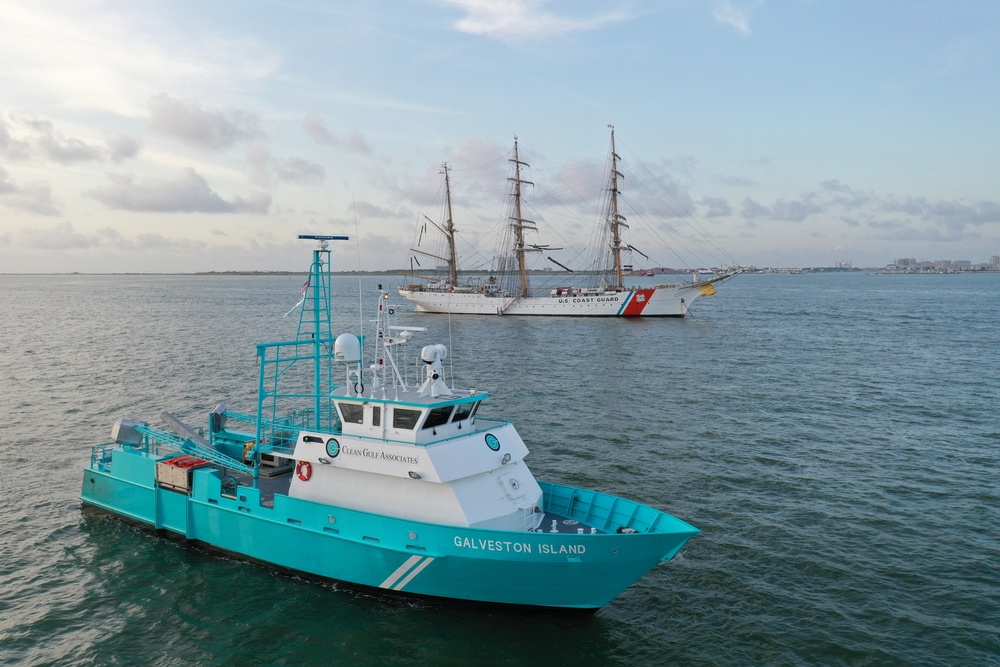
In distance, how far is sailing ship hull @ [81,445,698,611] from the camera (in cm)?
1277

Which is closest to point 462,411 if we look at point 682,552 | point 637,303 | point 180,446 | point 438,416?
point 438,416

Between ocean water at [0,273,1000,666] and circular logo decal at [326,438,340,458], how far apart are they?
10.4ft

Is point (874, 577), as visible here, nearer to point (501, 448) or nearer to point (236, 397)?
point (501, 448)

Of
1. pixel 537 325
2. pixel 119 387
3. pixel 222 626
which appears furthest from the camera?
pixel 537 325

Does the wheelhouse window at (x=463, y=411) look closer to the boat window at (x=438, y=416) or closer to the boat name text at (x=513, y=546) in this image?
the boat window at (x=438, y=416)

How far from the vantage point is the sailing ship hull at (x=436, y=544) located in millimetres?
12766

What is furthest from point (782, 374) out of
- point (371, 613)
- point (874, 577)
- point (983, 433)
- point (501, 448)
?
point (371, 613)

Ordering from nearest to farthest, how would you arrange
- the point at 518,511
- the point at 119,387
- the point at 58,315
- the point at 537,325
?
1. the point at 518,511
2. the point at 119,387
3. the point at 537,325
4. the point at 58,315

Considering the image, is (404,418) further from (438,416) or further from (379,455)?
(379,455)

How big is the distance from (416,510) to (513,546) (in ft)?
8.23

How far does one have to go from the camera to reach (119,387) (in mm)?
37219

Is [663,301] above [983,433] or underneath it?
above

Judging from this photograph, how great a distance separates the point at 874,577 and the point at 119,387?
38.8 meters

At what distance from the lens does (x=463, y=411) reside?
1502 centimetres
